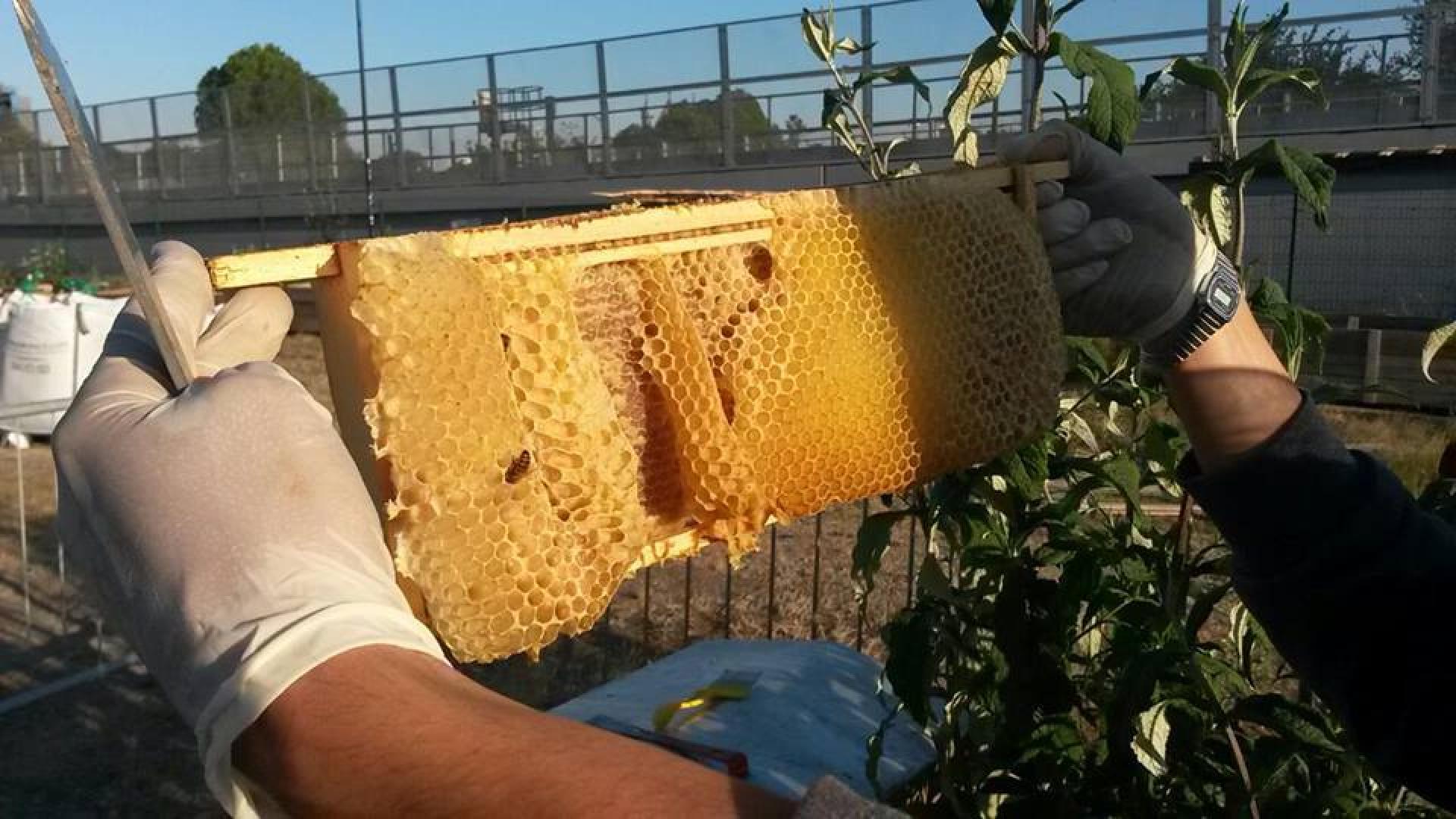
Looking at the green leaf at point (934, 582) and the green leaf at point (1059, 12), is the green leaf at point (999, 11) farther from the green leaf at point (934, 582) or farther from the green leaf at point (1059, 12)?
the green leaf at point (934, 582)

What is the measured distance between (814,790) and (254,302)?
103 centimetres

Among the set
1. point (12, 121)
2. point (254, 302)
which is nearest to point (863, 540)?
point (254, 302)

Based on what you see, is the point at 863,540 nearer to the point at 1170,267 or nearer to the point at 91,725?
the point at 1170,267

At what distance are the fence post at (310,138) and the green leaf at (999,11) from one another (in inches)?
957

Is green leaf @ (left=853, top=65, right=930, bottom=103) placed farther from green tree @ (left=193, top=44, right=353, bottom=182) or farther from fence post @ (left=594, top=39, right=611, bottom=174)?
green tree @ (left=193, top=44, right=353, bottom=182)

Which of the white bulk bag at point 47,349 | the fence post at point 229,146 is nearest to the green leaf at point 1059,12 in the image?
the white bulk bag at point 47,349

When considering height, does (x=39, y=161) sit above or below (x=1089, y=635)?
above

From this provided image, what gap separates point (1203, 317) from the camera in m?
2.03

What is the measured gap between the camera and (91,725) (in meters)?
5.41

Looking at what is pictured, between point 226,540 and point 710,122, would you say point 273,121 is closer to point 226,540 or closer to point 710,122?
point 710,122

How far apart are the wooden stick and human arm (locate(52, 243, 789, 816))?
12 cm

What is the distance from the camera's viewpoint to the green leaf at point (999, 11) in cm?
217

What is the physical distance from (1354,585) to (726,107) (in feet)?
58.9

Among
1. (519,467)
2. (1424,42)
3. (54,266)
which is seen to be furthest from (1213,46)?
(54,266)
